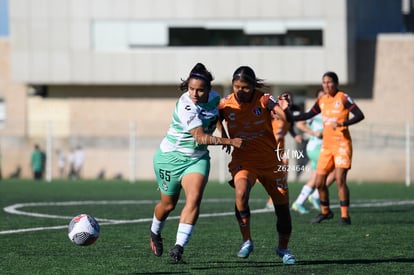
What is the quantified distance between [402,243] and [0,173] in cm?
3497

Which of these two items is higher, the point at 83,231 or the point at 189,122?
the point at 189,122

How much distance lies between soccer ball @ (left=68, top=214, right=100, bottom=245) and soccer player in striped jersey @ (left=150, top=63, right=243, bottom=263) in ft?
2.64

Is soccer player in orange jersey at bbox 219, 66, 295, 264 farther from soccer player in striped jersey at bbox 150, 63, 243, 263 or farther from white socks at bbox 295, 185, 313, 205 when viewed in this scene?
white socks at bbox 295, 185, 313, 205

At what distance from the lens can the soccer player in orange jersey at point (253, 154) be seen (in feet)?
36.8

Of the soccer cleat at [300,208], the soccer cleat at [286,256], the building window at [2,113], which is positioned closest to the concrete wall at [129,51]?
the building window at [2,113]

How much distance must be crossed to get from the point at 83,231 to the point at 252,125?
2110mm

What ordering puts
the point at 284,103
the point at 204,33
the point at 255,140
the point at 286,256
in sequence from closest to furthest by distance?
the point at 286,256
the point at 284,103
the point at 255,140
the point at 204,33

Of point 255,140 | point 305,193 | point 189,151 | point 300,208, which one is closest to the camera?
point 189,151

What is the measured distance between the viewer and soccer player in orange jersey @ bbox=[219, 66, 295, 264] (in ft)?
36.8

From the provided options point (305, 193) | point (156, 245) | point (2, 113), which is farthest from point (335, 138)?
point (2, 113)


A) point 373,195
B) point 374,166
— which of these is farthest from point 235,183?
point 374,166

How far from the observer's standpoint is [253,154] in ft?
37.1

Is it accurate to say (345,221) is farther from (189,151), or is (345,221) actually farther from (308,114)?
(189,151)

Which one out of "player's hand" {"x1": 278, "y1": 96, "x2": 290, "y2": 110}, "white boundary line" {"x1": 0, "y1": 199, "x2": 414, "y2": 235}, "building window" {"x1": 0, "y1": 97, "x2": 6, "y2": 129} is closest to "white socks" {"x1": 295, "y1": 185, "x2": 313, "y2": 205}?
"white boundary line" {"x1": 0, "y1": 199, "x2": 414, "y2": 235}
